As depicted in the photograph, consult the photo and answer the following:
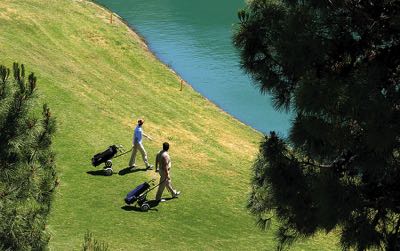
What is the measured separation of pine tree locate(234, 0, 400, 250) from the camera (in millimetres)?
8133

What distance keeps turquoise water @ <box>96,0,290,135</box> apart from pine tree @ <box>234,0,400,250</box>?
21215 millimetres

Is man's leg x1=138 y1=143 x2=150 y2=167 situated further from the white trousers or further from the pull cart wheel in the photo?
the pull cart wheel

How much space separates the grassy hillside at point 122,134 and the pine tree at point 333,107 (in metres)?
4.58

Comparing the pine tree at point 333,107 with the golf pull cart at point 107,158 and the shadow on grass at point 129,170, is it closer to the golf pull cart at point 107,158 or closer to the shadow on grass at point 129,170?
the golf pull cart at point 107,158

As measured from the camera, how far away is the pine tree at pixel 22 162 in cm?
862

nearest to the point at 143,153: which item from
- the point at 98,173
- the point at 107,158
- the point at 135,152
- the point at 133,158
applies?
the point at 135,152

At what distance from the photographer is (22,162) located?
8922 mm

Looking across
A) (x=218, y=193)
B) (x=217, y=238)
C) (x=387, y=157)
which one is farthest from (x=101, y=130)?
(x=387, y=157)

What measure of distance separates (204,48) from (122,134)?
1213 inches

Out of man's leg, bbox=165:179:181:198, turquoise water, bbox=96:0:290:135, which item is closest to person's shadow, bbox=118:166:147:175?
man's leg, bbox=165:179:181:198

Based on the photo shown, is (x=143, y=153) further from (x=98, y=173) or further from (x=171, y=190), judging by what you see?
(x=171, y=190)

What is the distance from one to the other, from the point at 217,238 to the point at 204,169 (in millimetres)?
7449

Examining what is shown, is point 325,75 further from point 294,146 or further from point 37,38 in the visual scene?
point 37,38

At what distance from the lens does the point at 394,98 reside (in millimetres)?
8359
